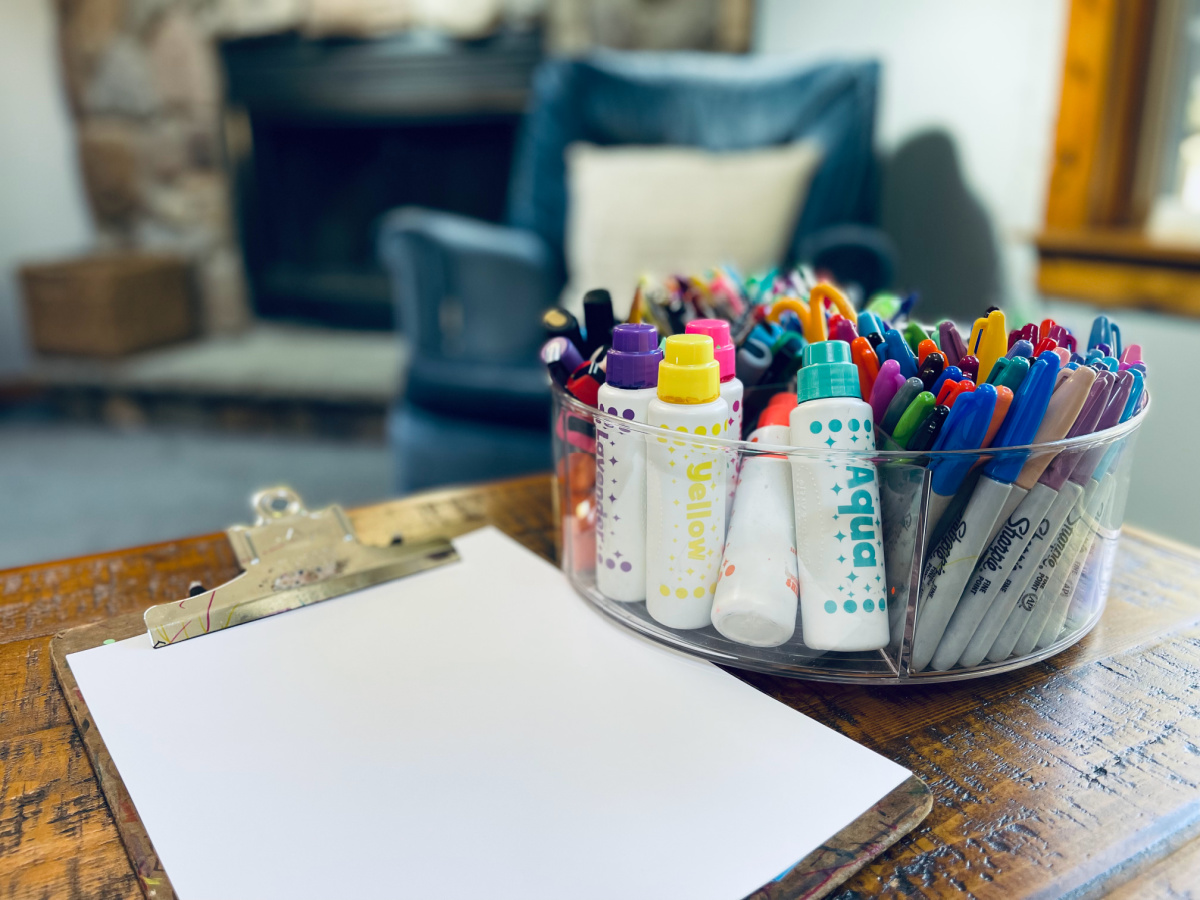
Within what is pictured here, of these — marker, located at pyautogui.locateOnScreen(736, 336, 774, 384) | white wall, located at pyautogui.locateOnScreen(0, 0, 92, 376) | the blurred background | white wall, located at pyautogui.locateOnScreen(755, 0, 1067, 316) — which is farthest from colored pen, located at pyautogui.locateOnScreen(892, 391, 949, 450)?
white wall, located at pyautogui.locateOnScreen(0, 0, 92, 376)

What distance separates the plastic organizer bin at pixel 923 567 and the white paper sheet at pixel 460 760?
0.02 metres

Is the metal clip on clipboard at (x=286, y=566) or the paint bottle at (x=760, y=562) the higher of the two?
the paint bottle at (x=760, y=562)

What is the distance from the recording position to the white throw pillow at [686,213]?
1.50 meters

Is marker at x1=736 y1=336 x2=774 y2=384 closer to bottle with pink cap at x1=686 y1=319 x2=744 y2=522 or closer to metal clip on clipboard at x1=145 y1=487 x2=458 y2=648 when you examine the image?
bottle with pink cap at x1=686 y1=319 x2=744 y2=522

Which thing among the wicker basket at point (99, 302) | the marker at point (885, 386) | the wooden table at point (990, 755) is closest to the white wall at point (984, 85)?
the wooden table at point (990, 755)

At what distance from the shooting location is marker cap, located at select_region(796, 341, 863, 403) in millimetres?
406

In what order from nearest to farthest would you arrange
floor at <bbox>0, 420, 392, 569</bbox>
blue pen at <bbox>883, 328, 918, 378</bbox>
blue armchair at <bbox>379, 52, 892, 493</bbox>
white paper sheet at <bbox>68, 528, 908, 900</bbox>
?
white paper sheet at <bbox>68, 528, 908, 900</bbox> → blue pen at <bbox>883, 328, 918, 378</bbox> → blue armchair at <bbox>379, 52, 892, 493</bbox> → floor at <bbox>0, 420, 392, 569</bbox>

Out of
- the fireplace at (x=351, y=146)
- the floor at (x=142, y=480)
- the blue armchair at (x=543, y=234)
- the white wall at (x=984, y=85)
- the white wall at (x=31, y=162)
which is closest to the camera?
the blue armchair at (x=543, y=234)

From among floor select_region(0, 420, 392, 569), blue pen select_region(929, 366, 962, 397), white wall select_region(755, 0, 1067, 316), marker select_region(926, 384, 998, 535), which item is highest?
white wall select_region(755, 0, 1067, 316)

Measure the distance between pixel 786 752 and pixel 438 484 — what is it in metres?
1.01

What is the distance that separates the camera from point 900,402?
0.40 meters

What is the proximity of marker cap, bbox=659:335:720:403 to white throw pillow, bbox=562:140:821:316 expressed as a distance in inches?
41.8

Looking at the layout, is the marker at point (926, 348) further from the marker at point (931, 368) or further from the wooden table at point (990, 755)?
the wooden table at point (990, 755)

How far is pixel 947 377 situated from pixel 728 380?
11 cm
